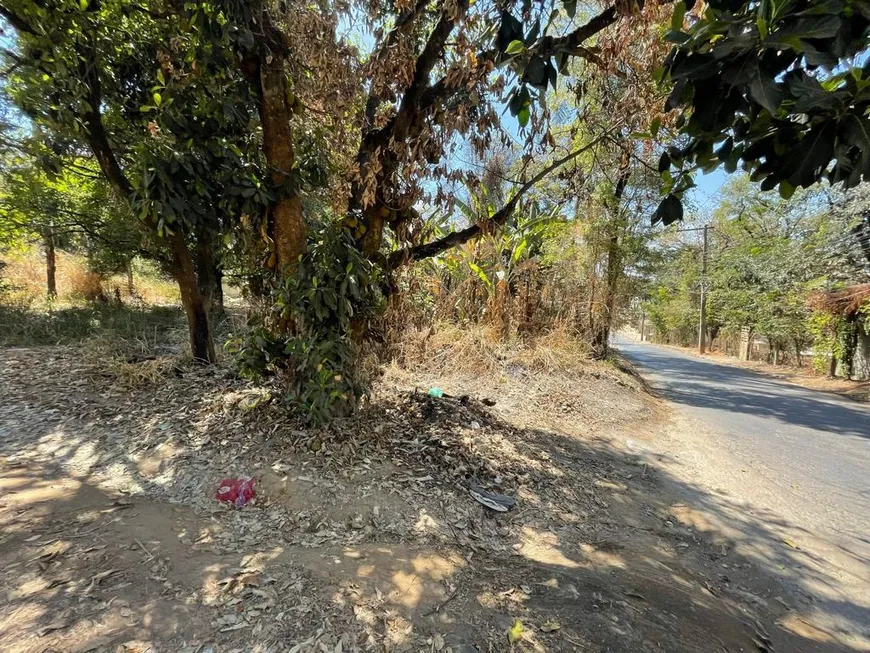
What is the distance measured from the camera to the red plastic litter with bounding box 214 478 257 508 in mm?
2555

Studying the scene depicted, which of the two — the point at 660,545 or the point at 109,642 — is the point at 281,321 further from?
the point at 660,545

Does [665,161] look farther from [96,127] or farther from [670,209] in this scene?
[96,127]

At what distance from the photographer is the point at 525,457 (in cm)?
367

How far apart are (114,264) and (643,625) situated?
11.7m

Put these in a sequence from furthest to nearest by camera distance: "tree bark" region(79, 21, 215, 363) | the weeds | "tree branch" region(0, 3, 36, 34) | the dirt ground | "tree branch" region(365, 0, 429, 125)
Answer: the weeds, "tree bark" region(79, 21, 215, 363), "tree branch" region(0, 3, 36, 34), "tree branch" region(365, 0, 429, 125), the dirt ground

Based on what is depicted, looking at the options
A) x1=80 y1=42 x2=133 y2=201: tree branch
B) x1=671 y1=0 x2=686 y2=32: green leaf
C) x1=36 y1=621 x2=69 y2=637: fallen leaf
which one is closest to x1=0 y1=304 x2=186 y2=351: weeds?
x1=80 y1=42 x2=133 y2=201: tree branch

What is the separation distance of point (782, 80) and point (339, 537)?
3.00 metres

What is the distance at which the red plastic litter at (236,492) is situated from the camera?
101 inches

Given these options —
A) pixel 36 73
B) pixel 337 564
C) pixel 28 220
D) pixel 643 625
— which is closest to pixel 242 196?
pixel 36 73

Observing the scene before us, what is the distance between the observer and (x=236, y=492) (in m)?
2.58

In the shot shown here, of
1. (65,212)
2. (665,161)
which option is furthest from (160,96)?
(65,212)

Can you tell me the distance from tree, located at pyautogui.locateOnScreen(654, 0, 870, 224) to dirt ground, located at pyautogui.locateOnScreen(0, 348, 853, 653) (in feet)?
6.90

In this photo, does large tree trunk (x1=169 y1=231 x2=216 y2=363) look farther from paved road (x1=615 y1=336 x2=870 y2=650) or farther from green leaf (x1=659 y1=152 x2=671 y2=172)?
paved road (x1=615 y1=336 x2=870 y2=650)

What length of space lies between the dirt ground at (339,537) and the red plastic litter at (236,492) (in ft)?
0.18
